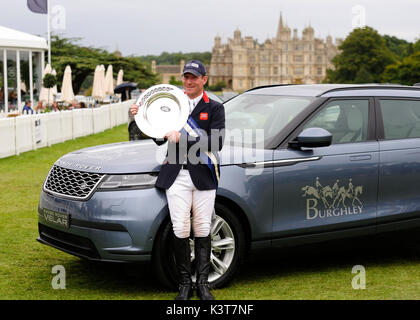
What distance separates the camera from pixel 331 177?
5633 mm

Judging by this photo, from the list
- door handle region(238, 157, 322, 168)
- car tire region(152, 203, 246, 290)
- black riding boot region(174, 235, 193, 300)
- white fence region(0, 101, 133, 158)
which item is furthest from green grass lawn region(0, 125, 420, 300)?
white fence region(0, 101, 133, 158)

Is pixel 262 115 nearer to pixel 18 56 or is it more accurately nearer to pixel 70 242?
pixel 70 242

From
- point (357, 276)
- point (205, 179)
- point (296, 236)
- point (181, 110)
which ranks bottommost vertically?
point (357, 276)

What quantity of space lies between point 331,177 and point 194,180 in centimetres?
144

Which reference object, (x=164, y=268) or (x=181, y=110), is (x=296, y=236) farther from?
(x=181, y=110)

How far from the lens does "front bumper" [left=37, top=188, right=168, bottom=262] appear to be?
4859 mm

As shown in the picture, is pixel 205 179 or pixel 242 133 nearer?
pixel 205 179

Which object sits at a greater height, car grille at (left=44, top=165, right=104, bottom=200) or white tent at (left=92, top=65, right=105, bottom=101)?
white tent at (left=92, top=65, right=105, bottom=101)

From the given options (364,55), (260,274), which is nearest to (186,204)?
(260,274)

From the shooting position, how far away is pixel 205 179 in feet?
15.9

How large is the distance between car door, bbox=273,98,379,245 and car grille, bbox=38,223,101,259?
5.17 ft

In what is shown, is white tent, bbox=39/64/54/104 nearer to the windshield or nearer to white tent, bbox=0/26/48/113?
white tent, bbox=0/26/48/113
